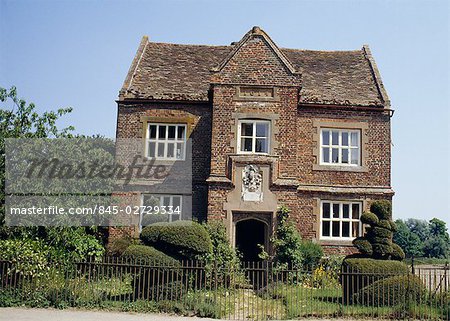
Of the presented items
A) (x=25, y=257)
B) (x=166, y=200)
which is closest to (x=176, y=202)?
(x=166, y=200)

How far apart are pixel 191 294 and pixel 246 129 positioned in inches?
331

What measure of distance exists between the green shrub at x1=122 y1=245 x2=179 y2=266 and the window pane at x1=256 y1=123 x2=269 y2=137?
7.48 metres

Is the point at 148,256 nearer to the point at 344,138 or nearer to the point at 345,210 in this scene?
the point at 345,210

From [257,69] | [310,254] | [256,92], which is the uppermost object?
[257,69]

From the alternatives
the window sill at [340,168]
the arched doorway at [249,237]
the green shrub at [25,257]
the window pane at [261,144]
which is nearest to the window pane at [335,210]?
the window sill at [340,168]

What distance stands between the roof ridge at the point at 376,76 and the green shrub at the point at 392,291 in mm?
10070

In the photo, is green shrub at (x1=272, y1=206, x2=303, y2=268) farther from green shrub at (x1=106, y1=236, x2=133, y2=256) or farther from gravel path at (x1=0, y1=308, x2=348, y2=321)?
gravel path at (x1=0, y1=308, x2=348, y2=321)

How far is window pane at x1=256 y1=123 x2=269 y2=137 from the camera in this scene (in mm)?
20797

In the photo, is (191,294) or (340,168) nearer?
(191,294)

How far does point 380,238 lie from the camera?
16.6 m

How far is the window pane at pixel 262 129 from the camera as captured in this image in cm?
2080

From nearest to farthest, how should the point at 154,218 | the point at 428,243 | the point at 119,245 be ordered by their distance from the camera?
1. the point at 119,245
2. the point at 154,218
3. the point at 428,243

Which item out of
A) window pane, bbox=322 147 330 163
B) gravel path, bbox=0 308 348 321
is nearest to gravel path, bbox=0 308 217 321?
gravel path, bbox=0 308 348 321

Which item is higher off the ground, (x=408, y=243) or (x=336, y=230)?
(x=336, y=230)
